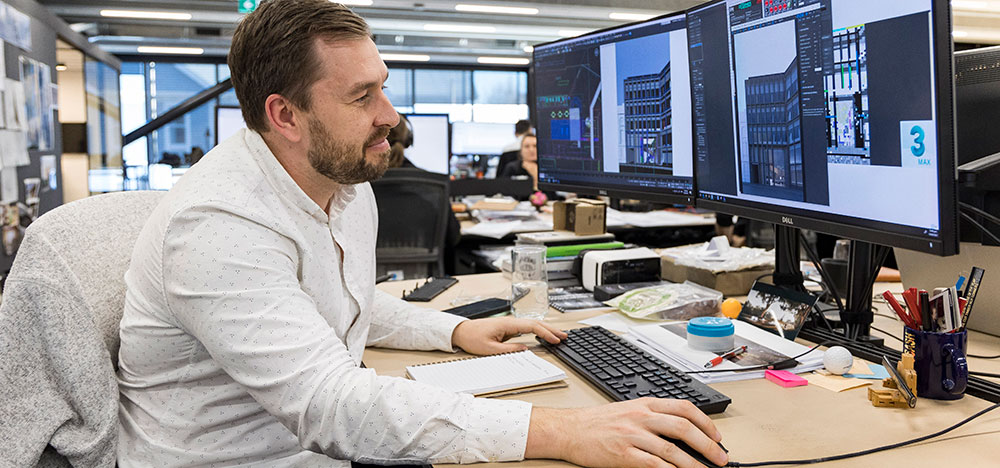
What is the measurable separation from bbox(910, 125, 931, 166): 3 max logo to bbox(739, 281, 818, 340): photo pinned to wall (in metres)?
0.35

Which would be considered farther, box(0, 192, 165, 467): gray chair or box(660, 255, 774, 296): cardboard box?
box(660, 255, 774, 296): cardboard box

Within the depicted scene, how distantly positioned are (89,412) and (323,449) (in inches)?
13.7

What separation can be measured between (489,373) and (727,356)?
0.38 metres

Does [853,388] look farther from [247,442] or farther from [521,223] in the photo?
[521,223]

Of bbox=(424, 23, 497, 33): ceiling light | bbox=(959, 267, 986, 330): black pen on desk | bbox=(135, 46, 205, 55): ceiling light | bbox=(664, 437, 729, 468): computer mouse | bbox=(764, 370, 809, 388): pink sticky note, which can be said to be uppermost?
bbox=(135, 46, 205, 55): ceiling light

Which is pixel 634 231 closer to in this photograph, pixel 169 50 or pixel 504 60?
pixel 504 60

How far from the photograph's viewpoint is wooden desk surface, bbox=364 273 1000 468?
0.81 m

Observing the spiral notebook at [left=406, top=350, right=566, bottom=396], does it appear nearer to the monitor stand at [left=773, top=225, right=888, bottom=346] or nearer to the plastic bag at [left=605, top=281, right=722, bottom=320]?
the plastic bag at [left=605, top=281, right=722, bottom=320]

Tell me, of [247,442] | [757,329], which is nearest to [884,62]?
[757,329]

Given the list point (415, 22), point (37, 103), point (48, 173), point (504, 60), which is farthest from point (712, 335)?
point (504, 60)

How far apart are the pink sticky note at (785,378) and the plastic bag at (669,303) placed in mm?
365

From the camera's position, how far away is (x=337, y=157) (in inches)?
42.4

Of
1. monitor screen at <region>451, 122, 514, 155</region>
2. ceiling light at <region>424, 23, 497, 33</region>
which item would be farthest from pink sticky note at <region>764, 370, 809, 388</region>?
monitor screen at <region>451, 122, 514, 155</region>

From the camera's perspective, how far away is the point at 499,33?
8.56 m
